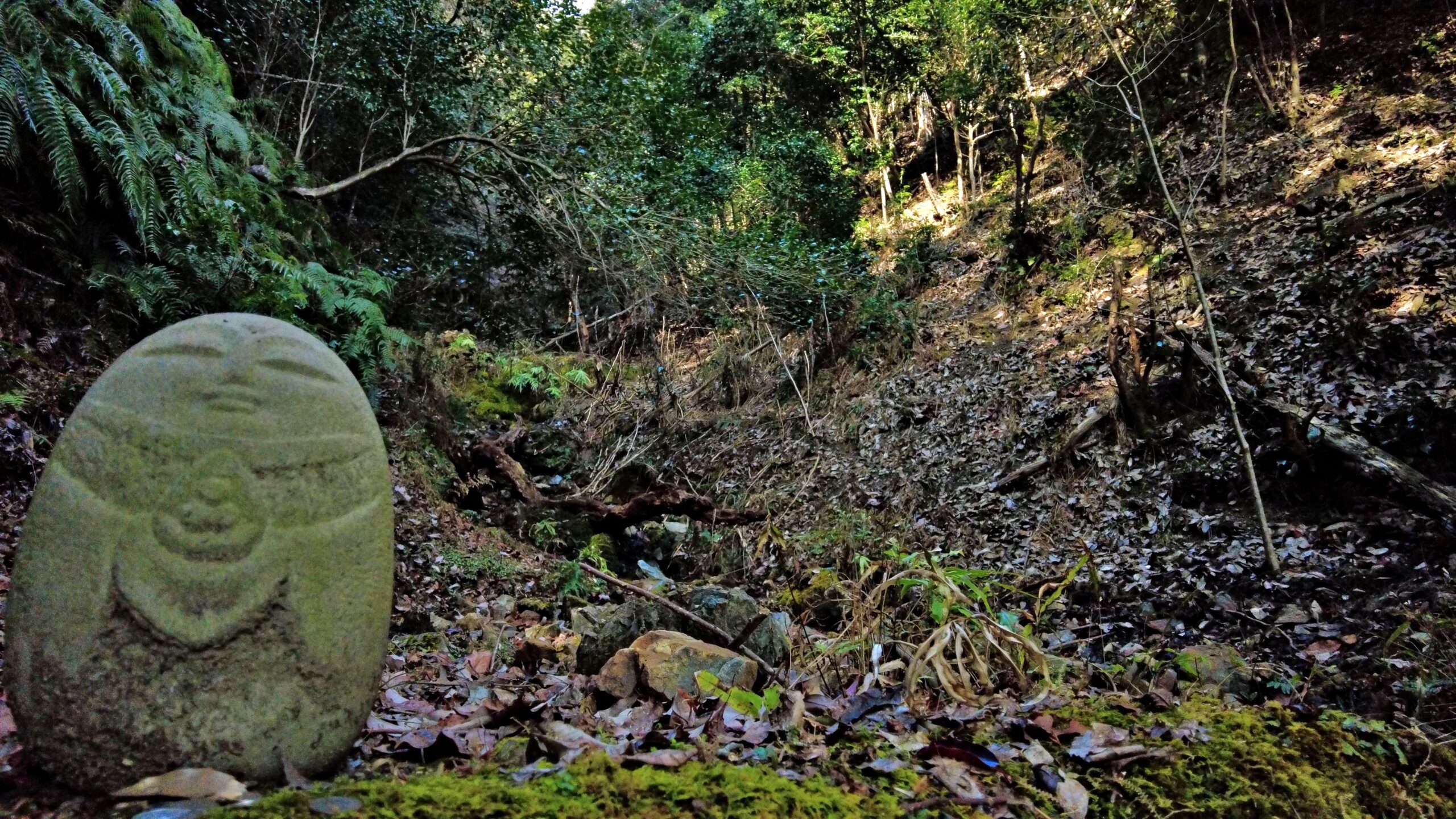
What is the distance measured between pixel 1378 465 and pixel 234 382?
5777 mm

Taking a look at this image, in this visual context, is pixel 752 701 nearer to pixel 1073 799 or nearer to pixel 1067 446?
pixel 1073 799

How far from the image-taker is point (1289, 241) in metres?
7.11

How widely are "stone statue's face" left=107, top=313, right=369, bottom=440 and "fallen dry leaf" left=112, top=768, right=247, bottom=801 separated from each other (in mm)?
827

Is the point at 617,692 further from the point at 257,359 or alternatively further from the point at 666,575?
the point at 666,575

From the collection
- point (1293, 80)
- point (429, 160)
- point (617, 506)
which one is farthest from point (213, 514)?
point (1293, 80)

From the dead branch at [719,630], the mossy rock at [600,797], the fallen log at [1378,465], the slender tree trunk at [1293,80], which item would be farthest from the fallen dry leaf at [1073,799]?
the slender tree trunk at [1293,80]

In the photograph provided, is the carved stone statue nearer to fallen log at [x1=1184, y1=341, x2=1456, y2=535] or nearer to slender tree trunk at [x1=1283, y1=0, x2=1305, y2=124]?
fallen log at [x1=1184, y1=341, x2=1456, y2=535]

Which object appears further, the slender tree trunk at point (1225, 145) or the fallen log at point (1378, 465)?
the slender tree trunk at point (1225, 145)

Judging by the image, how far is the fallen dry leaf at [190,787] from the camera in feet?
5.68

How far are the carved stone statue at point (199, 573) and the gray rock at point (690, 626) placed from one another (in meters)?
1.63

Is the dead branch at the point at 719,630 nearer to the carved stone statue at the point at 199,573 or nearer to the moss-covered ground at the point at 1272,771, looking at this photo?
the moss-covered ground at the point at 1272,771

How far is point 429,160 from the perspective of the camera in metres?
9.08

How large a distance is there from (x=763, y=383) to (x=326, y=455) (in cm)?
908

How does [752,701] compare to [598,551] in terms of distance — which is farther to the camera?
[598,551]
